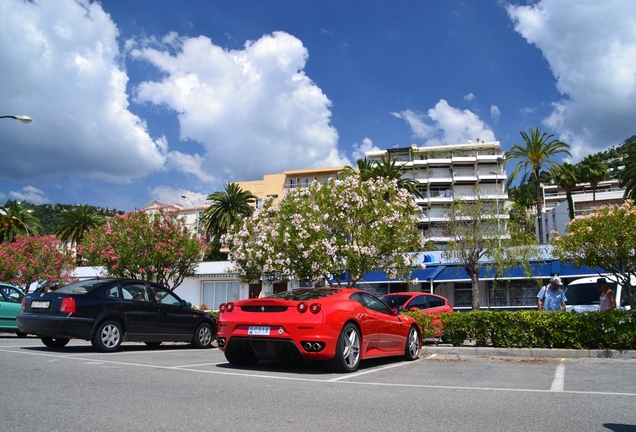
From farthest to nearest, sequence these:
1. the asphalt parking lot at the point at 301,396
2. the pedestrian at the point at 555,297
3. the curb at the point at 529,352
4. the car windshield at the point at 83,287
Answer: the pedestrian at the point at 555,297 → the curb at the point at 529,352 → the car windshield at the point at 83,287 → the asphalt parking lot at the point at 301,396

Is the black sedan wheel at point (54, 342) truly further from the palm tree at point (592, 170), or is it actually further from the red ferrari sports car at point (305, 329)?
the palm tree at point (592, 170)

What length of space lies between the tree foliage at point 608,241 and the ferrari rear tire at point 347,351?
8989 millimetres

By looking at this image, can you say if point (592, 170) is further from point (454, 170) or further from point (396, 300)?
point (396, 300)

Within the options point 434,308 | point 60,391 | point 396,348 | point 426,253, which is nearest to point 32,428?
point 60,391

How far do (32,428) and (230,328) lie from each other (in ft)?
13.5

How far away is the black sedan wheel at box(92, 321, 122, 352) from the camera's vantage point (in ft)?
33.9

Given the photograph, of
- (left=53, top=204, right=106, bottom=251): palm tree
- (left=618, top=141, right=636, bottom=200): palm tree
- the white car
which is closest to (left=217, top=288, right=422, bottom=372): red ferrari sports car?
the white car

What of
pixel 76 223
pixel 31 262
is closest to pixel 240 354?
pixel 31 262

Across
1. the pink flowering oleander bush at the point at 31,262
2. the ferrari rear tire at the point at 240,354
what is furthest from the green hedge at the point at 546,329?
the pink flowering oleander bush at the point at 31,262

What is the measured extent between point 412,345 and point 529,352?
105 inches

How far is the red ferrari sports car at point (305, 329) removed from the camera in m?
7.72

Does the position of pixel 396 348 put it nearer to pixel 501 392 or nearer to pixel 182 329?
pixel 501 392

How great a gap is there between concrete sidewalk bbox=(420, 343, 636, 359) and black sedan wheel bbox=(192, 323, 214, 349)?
206 inches

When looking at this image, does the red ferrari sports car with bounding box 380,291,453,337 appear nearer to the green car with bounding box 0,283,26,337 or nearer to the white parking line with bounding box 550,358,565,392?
the white parking line with bounding box 550,358,565,392
